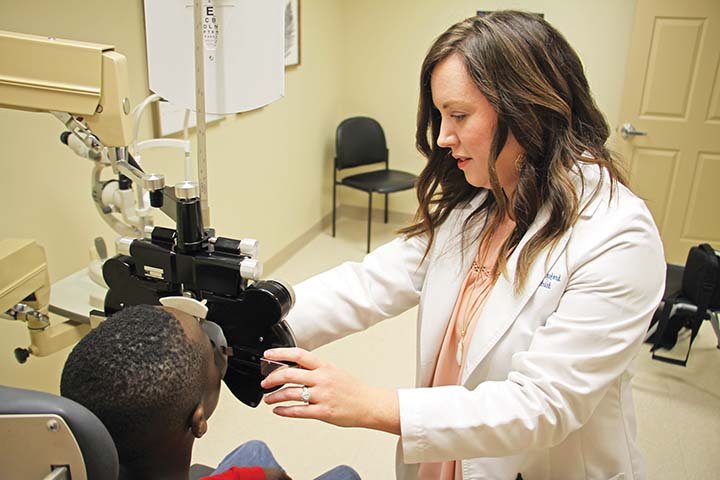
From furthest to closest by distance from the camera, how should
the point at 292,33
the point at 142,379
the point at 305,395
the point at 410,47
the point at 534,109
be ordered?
the point at 410,47, the point at 292,33, the point at 534,109, the point at 305,395, the point at 142,379

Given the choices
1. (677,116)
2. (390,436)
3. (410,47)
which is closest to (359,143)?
(410,47)

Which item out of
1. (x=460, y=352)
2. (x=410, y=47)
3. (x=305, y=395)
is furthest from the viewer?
(x=410, y=47)

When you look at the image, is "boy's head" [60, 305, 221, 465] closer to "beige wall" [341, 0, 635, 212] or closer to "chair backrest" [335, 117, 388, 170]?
"chair backrest" [335, 117, 388, 170]

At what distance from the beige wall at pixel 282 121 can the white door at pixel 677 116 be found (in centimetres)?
26

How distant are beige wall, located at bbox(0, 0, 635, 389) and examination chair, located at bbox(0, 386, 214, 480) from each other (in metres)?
1.37

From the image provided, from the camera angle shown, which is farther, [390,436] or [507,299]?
[390,436]

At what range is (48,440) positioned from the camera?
1.93 feet

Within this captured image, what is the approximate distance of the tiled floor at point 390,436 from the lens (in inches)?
84.6

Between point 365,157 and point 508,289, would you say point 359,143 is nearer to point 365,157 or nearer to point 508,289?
point 365,157

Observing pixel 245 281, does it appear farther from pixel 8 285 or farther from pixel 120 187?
pixel 120 187

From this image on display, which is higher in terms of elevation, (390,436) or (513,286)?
(513,286)

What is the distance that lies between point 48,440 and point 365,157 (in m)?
3.56

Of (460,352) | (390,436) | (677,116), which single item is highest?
(677,116)

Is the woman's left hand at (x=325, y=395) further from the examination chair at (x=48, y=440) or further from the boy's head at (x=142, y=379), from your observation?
the examination chair at (x=48, y=440)
